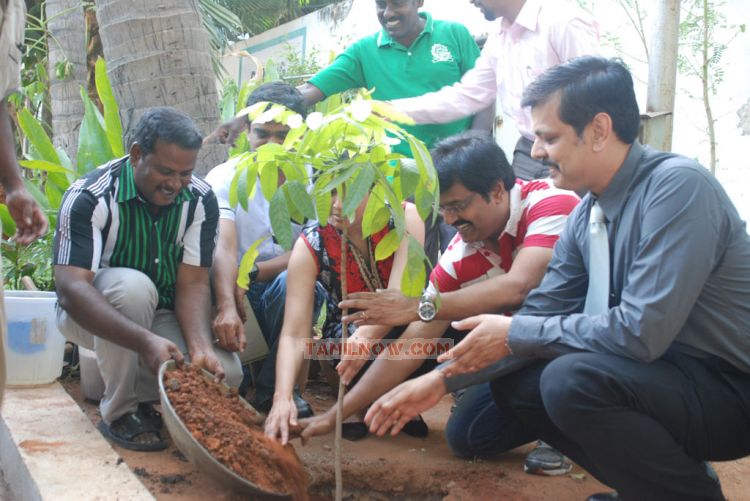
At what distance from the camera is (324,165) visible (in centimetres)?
223

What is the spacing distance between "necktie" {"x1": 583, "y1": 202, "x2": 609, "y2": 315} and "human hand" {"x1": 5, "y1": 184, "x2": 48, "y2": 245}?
1628mm

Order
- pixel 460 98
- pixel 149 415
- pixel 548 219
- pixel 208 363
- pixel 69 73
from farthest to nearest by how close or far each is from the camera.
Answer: pixel 69 73 < pixel 460 98 < pixel 149 415 < pixel 208 363 < pixel 548 219

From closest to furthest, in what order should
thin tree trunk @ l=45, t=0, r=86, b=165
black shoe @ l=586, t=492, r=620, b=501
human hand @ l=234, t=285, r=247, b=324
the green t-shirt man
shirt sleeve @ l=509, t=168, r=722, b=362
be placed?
shirt sleeve @ l=509, t=168, r=722, b=362 < black shoe @ l=586, t=492, r=620, b=501 < human hand @ l=234, t=285, r=247, b=324 < the green t-shirt man < thin tree trunk @ l=45, t=0, r=86, b=165

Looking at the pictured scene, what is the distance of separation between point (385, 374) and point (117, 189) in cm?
121

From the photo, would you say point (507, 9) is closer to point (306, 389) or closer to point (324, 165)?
point (324, 165)

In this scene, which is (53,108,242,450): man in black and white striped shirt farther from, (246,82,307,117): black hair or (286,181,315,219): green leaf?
(286,181,315,219): green leaf

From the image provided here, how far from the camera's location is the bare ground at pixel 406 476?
266cm

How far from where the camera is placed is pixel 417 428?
3.25 metres

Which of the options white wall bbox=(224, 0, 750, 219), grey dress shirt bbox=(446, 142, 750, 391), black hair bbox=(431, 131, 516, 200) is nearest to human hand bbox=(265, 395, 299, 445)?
grey dress shirt bbox=(446, 142, 750, 391)

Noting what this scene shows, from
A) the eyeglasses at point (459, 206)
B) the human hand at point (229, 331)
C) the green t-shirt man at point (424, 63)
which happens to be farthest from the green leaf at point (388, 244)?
the green t-shirt man at point (424, 63)

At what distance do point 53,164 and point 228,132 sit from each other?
0.87m

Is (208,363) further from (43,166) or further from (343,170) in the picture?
(43,166)

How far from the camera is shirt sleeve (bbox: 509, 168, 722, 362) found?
2068mm

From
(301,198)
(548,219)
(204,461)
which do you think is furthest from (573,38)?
(204,461)
